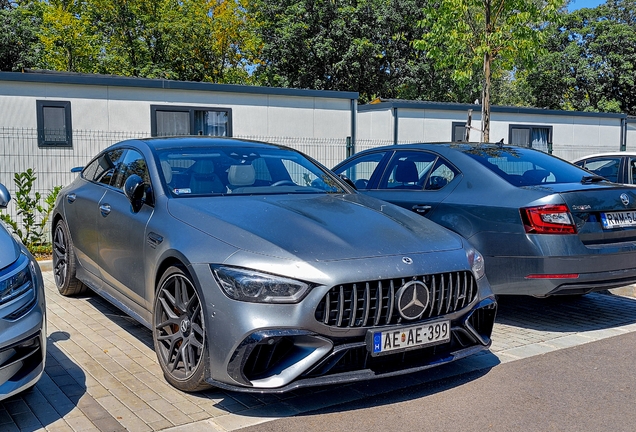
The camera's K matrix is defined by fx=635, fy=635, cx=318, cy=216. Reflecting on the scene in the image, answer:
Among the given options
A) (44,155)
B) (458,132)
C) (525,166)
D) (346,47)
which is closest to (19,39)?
(346,47)

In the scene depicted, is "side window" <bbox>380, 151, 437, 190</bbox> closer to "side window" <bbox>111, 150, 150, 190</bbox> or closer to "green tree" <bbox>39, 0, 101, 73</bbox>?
"side window" <bbox>111, 150, 150, 190</bbox>

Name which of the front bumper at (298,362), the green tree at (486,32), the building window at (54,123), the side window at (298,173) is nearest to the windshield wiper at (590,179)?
the side window at (298,173)

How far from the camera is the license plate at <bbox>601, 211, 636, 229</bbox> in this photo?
5.29 m

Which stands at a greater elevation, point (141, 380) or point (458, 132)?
point (458, 132)

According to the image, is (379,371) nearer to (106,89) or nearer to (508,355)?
(508,355)

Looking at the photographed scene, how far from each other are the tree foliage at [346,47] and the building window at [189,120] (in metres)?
19.4

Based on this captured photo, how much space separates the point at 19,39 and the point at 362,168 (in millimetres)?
33263

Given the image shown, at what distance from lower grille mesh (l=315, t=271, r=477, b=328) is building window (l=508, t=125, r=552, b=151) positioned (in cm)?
1747

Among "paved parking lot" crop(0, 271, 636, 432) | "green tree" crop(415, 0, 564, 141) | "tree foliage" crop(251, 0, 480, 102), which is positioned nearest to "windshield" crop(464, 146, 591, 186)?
"paved parking lot" crop(0, 271, 636, 432)

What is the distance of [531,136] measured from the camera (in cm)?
2075

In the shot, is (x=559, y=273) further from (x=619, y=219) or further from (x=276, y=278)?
(x=276, y=278)

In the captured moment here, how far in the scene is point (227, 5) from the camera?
34.6 m

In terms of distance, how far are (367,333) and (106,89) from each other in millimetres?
11803

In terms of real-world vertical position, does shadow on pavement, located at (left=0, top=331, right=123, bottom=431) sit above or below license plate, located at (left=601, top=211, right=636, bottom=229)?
below
